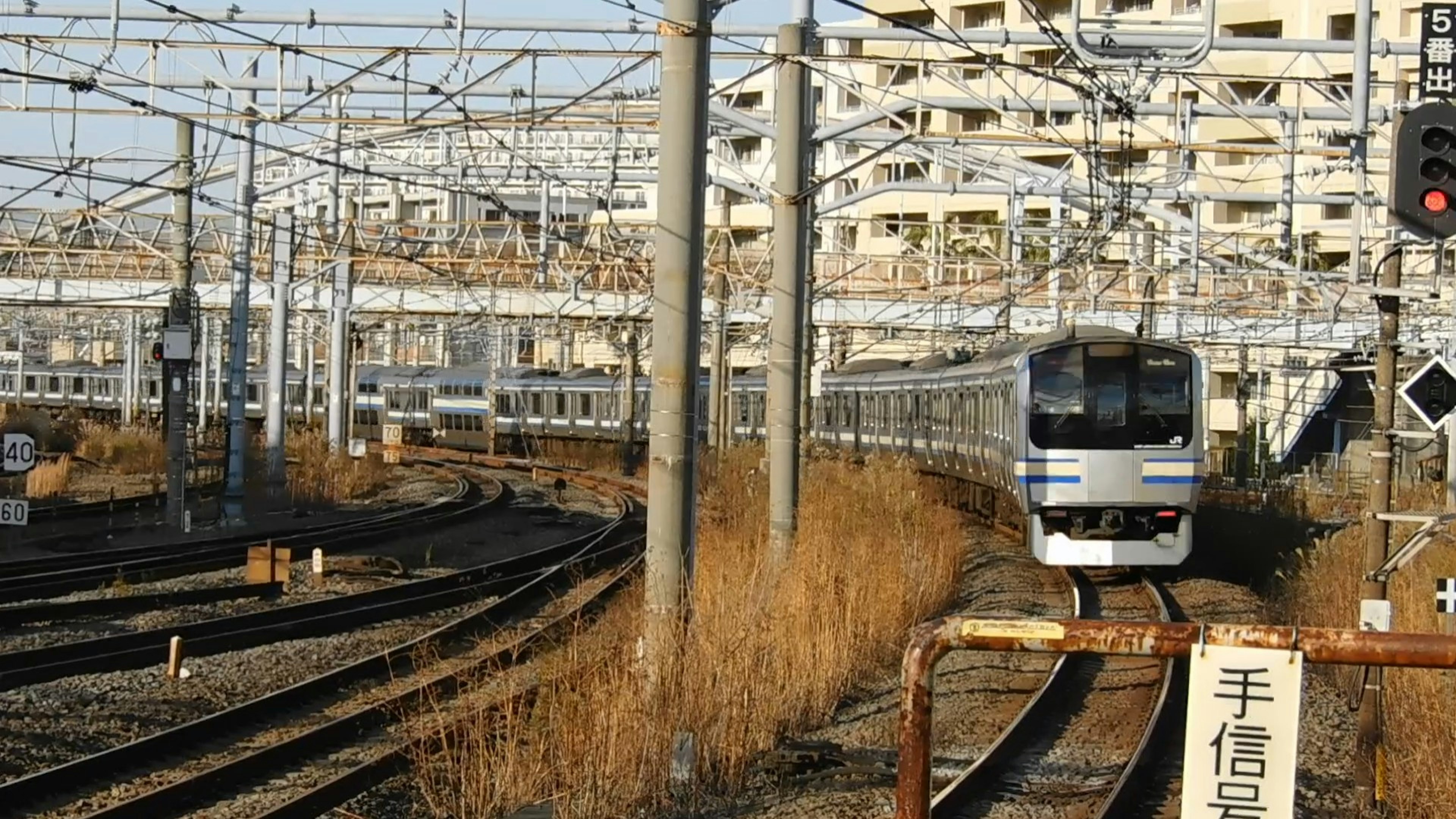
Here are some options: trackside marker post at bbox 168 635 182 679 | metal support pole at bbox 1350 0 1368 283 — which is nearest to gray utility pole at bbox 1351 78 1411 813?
metal support pole at bbox 1350 0 1368 283

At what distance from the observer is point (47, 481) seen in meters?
31.4

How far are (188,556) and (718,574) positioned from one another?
9.56 m

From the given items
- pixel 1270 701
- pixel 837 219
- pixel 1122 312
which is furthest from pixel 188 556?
pixel 1122 312

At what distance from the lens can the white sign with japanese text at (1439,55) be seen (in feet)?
45.0

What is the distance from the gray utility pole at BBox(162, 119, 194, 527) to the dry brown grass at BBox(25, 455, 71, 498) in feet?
20.8

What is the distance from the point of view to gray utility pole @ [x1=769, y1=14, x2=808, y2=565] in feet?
49.8

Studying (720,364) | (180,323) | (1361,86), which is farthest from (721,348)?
(1361,86)

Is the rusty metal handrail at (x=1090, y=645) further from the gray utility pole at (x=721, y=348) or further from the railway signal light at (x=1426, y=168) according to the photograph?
→ the gray utility pole at (x=721, y=348)

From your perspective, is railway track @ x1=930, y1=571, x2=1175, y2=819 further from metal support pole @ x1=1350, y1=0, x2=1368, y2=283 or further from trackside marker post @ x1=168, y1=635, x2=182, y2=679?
trackside marker post @ x1=168, y1=635, x2=182, y2=679

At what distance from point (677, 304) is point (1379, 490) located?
151 inches

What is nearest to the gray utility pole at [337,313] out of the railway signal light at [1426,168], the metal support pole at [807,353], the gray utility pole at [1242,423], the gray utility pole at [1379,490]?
the metal support pole at [807,353]

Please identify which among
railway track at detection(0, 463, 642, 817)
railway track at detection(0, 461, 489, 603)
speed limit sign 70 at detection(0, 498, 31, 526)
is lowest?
railway track at detection(0, 463, 642, 817)

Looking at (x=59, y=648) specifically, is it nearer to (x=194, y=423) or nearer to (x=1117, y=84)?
(x=1117, y=84)

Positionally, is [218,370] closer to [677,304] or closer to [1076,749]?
[1076,749]
